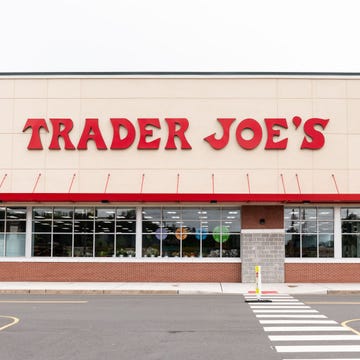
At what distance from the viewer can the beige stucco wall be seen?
28250mm

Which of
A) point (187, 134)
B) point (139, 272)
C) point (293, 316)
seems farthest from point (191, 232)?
point (293, 316)

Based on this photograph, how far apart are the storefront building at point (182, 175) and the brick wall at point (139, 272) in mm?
44

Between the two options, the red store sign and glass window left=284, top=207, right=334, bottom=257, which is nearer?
glass window left=284, top=207, right=334, bottom=257

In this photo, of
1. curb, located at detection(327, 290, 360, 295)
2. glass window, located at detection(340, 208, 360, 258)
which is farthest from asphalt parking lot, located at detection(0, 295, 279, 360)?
glass window, located at detection(340, 208, 360, 258)

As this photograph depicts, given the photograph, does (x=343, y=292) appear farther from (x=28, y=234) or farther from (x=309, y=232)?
(x=28, y=234)

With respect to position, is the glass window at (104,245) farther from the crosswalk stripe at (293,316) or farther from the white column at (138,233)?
the crosswalk stripe at (293,316)

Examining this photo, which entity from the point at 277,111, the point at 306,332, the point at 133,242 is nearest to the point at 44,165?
the point at 133,242

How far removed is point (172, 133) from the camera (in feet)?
93.9

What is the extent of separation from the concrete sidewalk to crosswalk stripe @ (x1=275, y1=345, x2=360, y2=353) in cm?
1189

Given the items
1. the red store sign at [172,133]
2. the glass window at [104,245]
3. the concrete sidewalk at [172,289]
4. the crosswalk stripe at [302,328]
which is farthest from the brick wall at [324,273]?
the crosswalk stripe at [302,328]

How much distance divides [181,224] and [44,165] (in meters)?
6.66

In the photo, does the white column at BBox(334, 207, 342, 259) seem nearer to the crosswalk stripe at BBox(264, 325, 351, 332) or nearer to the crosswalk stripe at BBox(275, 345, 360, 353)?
the crosswalk stripe at BBox(264, 325, 351, 332)

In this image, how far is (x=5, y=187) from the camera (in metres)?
28.7

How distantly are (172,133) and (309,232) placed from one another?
24.3 ft
